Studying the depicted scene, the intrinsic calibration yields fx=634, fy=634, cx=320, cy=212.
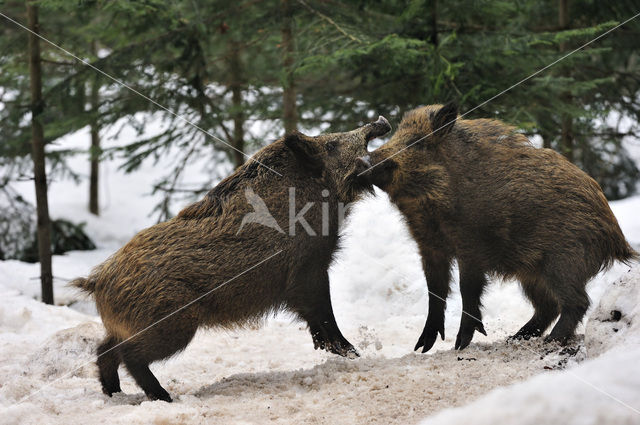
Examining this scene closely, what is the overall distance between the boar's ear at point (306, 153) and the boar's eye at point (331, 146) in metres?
0.08

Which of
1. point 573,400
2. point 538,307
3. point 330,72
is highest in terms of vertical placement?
point 330,72

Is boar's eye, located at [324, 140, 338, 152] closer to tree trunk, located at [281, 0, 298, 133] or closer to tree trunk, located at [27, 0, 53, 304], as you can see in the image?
tree trunk, located at [281, 0, 298, 133]

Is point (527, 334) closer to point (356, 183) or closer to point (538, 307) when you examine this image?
point (538, 307)

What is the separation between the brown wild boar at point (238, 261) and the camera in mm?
3719

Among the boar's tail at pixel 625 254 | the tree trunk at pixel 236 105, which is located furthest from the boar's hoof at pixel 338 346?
the tree trunk at pixel 236 105

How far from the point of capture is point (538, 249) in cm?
369

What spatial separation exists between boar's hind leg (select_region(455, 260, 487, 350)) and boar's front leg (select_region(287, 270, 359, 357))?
72cm

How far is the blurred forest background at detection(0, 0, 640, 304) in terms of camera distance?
20.8 feet

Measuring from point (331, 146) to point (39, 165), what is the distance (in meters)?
4.36

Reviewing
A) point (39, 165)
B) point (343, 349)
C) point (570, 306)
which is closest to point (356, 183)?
point (343, 349)

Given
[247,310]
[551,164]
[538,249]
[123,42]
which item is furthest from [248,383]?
[123,42]

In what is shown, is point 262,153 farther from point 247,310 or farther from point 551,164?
point 551,164

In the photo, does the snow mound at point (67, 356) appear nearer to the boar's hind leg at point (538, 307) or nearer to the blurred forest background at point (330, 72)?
the blurred forest background at point (330, 72)

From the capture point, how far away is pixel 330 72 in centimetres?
860
